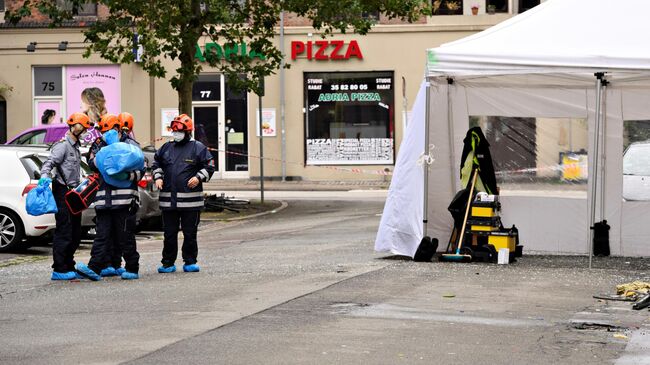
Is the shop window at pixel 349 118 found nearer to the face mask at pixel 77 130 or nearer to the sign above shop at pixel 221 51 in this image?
the sign above shop at pixel 221 51

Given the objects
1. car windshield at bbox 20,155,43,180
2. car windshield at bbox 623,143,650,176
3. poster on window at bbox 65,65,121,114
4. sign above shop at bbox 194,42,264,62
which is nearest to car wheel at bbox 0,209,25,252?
car windshield at bbox 20,155,43,180

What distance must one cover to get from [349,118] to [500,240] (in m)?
22.0

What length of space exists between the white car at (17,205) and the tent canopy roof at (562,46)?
5.89 meters

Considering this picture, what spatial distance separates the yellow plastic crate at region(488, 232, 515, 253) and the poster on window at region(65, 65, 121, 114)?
23.5 metres

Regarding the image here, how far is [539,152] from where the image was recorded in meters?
15.8

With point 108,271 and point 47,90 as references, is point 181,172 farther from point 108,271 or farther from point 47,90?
point 47,90

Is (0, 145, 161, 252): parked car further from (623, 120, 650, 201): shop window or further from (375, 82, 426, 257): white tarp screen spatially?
(623, 120, 650, 201): shop window

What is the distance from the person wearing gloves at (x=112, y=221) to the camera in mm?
13203

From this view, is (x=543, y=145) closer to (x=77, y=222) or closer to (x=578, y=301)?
Result: (x=578, y=301)

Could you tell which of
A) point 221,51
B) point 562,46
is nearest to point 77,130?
point 562,46

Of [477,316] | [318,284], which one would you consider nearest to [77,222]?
[318,284]

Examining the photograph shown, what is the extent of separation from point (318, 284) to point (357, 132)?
24514 millimetres

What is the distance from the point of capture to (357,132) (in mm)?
36719

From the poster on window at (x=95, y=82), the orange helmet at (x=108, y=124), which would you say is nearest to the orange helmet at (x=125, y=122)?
the orange helmet at (x=108, y=124)
